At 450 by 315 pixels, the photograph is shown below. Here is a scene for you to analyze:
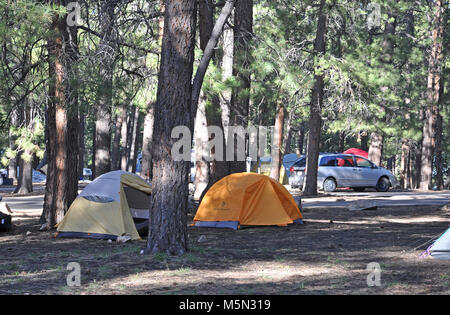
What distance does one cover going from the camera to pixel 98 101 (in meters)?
13.9

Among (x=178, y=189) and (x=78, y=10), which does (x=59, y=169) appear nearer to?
(x=78, y=10)

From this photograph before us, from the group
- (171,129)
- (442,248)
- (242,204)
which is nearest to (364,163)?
(242,204)

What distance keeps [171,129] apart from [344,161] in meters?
18.6

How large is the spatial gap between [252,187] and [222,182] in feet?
2.54

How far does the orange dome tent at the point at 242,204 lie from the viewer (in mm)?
14438

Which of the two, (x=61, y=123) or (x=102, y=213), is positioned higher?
(x=61, y=123)

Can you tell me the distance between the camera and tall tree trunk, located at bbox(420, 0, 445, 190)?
27.3 m

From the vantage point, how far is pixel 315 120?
23156 millimetres

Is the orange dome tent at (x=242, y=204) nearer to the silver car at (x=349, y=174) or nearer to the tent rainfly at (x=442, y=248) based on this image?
the tent rainfly at (x=442, y=248)

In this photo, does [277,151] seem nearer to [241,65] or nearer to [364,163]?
[364,163]
